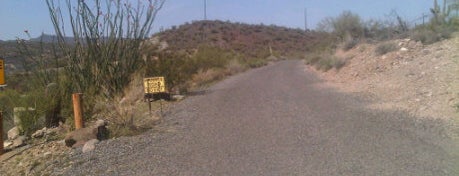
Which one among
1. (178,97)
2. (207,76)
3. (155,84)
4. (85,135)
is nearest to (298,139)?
(85,135)

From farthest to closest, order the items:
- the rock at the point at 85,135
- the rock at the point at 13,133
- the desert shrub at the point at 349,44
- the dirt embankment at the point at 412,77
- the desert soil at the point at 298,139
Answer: the desert shrub at the point at 349,44 < the rock at the point at 13,133 < the dirt embankment at the point at 412,77 < the rock at the point at 85,135 < the desert soil at the point at 298,139

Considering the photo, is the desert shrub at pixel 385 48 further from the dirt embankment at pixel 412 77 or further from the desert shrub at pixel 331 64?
the desert shrub at pixel 331 64

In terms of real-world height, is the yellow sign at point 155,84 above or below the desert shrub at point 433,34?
below

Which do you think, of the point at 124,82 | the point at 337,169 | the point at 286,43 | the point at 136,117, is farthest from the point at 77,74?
the point at 286,43

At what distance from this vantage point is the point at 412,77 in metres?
19.1

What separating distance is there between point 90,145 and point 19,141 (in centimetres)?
388

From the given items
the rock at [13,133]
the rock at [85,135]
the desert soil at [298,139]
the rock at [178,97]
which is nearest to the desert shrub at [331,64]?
the desert soil at [298,139]

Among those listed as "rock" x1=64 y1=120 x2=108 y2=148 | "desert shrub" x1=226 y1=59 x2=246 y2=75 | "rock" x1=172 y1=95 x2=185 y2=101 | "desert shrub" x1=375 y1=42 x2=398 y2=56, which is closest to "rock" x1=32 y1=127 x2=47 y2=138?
"rock" x1=64 y1=120 x2=108 y2=148

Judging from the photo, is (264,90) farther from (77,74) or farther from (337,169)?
(337,169)

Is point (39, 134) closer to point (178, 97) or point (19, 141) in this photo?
point (19, 141)

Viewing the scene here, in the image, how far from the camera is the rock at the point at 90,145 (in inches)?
456

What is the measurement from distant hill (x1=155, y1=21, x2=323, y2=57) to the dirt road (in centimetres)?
7653

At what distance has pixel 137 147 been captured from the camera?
11617 mm

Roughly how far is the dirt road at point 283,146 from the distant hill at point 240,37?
7653 cm
